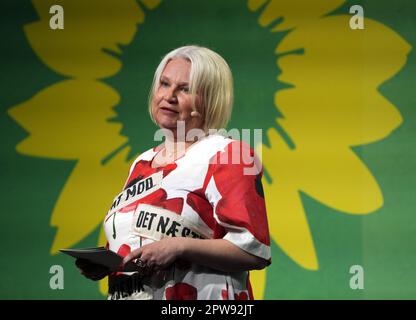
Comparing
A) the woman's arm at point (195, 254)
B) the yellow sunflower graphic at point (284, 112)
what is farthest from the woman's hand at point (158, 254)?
the yellow sunflower graphic at point (284, 112)

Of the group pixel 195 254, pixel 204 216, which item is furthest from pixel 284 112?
pixel 195 254

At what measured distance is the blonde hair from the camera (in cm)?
180

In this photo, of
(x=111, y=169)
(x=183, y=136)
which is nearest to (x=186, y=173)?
(x=183, y=136)

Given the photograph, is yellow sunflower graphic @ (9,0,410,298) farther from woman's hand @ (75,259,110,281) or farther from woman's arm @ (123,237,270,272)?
woman's arm @ (123,237,270,272)

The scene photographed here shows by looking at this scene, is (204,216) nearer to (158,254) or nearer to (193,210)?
(193,210)

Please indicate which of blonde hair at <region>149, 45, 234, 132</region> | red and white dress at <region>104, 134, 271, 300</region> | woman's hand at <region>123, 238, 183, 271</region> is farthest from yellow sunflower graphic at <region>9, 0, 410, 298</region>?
woman's hand at <region>123, 238, 183, 271</region>

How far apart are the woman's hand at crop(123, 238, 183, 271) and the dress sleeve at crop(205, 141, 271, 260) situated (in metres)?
0.12

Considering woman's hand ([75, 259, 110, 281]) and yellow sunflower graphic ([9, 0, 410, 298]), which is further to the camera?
yellow sunflower graphic ([9, 0, 410, 298])

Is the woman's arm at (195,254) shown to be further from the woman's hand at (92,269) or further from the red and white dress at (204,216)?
the woman's hand at (92,269)

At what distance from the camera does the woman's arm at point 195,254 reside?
1573 mm

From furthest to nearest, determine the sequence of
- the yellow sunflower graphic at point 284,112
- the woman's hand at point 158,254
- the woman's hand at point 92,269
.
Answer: the yellow sunflower graphic at point 284,112 < the woman's hand at point 92,269 < the woman's hand at point 158,254

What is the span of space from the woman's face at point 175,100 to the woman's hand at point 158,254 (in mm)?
357

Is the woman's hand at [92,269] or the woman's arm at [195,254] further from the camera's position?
the woman's hand at [92,269]

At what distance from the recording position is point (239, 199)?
5.33ft
